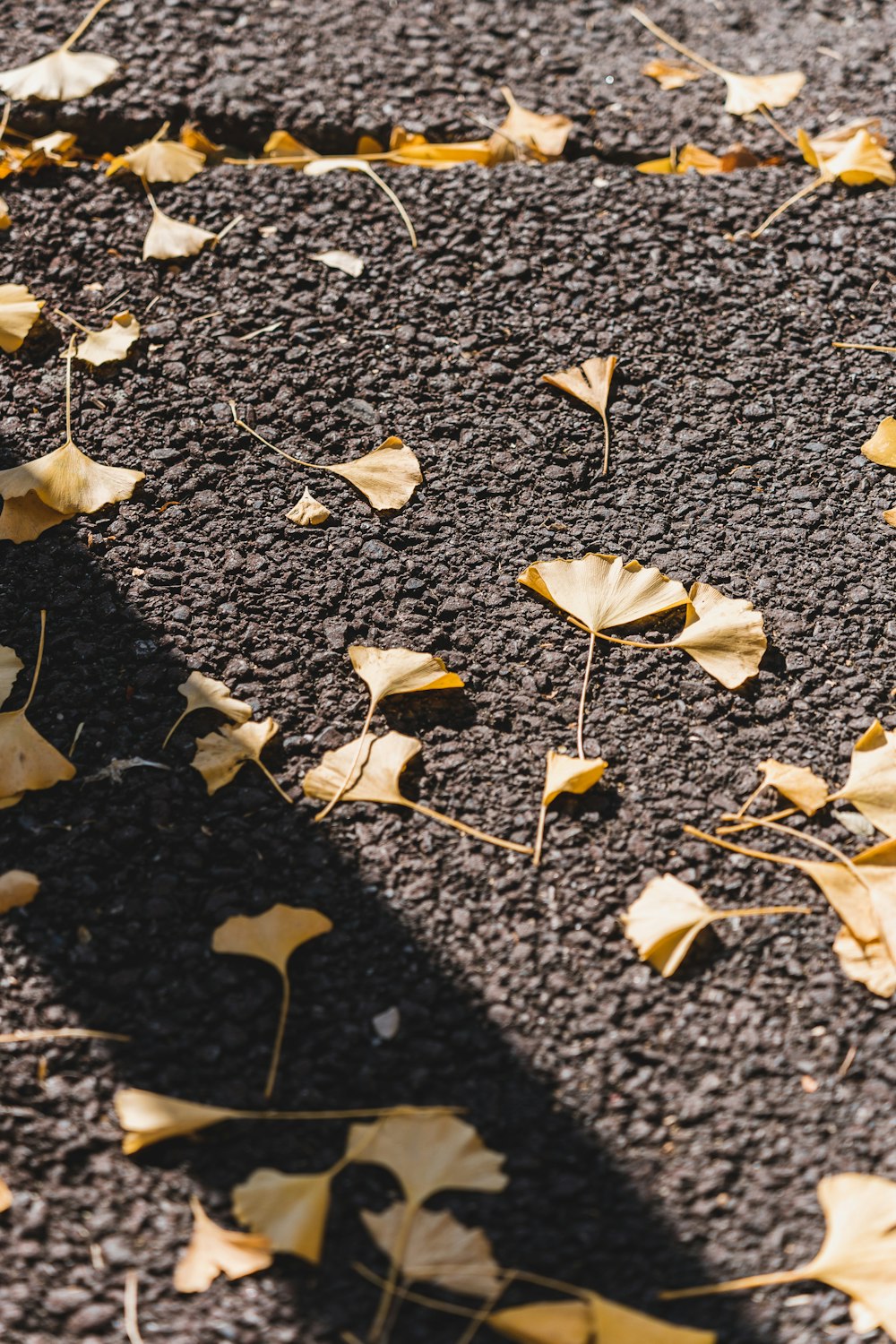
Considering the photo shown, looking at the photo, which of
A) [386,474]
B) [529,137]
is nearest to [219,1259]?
[386,474]

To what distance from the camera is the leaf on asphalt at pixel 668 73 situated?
1.97m

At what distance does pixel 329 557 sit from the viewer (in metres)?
1.41

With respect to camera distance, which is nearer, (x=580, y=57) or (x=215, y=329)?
(x=215, y=329)

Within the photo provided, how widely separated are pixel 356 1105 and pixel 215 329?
3.63 feet

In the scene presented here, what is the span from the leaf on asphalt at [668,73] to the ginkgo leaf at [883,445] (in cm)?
84

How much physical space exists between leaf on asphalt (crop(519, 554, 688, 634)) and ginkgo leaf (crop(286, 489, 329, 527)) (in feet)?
0.91

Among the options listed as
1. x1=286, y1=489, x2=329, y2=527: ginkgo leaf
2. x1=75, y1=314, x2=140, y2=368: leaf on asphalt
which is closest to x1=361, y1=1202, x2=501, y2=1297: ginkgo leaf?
x1=286, y1=489, x2=329, y2=527: ginkgo leaf

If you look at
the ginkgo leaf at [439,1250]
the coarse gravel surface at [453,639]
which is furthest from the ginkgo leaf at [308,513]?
the ginkgo leaf at [439,1250]

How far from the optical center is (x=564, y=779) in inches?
46.7

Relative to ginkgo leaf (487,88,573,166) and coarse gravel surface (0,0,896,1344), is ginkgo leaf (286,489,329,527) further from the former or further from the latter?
ginkgo leaf (487,88,573,166)

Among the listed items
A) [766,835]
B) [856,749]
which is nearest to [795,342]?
[856,749]

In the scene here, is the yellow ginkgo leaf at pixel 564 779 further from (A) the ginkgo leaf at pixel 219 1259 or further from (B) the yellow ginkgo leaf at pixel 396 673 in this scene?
(A) the ginkgo leaf at pixel 219 1259

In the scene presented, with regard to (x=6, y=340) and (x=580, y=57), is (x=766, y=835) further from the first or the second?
(x=580, y=57)

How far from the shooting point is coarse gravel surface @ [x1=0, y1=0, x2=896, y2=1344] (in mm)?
983
